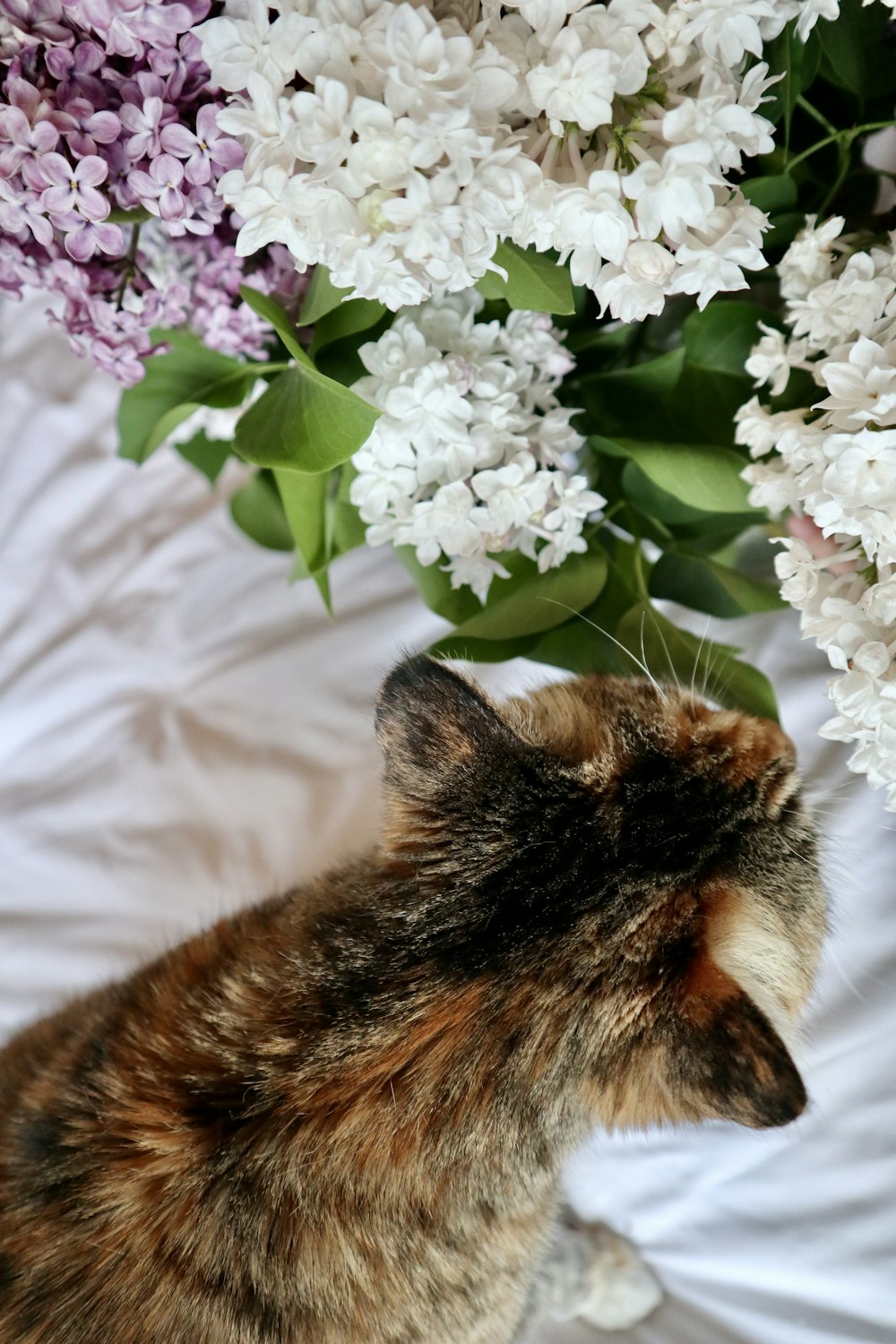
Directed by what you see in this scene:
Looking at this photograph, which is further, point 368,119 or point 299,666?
point 299,666

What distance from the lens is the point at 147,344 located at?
0.77 m

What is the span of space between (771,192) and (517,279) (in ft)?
0.74

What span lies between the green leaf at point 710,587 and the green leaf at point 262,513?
1.32 feet

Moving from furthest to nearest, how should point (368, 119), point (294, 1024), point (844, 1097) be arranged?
1. point (844, 1097)
2. point (294, 1024)
3. point (368, 119)

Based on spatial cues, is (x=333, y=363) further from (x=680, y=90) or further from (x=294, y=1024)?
(x=294, y=1024)

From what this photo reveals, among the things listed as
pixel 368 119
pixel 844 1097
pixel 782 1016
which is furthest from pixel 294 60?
pixel 844 1097

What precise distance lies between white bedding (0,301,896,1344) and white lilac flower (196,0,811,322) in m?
0.60

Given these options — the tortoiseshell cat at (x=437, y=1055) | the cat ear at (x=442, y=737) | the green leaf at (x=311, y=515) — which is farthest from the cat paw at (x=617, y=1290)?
the green leaf at (x=311, y=515)

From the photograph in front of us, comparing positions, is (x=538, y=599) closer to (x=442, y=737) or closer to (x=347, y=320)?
(x=442, y=737)

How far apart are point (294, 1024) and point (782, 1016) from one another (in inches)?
15.6

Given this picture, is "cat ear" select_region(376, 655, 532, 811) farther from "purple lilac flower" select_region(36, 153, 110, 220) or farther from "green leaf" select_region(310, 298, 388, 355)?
"purple lilac flower" select_region(36, 153, 110, 220)

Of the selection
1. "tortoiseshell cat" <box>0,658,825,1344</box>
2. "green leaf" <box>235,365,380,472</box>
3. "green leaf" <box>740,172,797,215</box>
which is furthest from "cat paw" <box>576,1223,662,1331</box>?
"green leaf" <box>740,172,797,215</box>

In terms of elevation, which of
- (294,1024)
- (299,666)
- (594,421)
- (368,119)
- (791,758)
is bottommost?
(299,666)

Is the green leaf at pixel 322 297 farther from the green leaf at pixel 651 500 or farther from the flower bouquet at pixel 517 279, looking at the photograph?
the green leaf at pixel 651 500
